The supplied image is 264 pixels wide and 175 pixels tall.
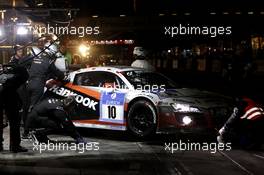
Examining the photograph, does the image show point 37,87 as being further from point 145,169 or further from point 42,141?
point 145,169

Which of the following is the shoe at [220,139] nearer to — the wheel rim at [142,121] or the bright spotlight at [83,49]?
the wheel rim at [142,121]

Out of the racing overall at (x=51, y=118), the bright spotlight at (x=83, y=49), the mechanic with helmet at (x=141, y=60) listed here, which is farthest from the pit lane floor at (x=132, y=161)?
the bright spotlight at (x=83, y=49)

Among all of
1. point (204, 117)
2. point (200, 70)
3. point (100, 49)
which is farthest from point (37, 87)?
point (100, 49)

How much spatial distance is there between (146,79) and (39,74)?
7.13 feet

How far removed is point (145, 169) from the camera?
7.36 m

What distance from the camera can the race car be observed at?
9.53 meters

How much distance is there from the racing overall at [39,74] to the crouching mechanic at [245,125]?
11.5 feet

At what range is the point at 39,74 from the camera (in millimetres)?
10234

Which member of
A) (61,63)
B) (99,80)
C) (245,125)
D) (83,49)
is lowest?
(245,125)

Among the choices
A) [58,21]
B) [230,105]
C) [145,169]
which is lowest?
[145,169]

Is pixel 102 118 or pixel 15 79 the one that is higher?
pixel 15 79

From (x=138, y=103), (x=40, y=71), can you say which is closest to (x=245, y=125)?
(x=138, y=103)

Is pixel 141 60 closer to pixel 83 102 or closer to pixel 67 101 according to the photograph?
pixel 83 102

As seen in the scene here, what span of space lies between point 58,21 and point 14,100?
1.66m
